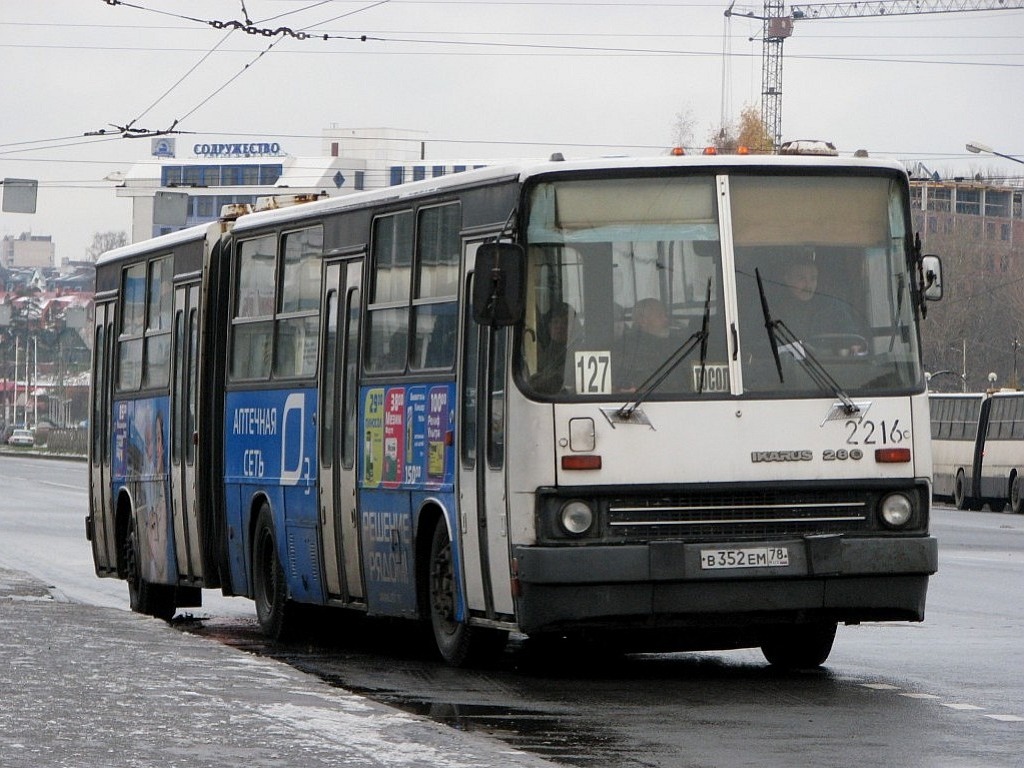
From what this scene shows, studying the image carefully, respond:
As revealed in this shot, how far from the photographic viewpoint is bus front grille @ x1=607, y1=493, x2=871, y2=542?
38.8 ft

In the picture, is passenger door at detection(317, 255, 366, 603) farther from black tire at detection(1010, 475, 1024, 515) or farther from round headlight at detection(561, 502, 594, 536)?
black tire at detection(1010, 475, 1024, 515)

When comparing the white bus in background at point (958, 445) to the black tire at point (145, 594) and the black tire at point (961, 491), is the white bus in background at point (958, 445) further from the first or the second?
the black tire at point (145, 594)

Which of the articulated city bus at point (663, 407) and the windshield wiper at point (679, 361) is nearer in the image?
the articulated city bus at point (663, 407)

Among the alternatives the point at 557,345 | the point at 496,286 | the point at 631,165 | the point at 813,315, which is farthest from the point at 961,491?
the point at 496,286

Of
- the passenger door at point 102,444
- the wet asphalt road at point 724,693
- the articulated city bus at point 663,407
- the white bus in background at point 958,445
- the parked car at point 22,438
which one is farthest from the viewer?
the parked car at point 22,438

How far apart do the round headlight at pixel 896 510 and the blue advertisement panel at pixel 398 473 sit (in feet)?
7.87

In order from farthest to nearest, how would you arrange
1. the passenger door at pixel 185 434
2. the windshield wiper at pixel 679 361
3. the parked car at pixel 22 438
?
1. the parked car at pixel 22 438
2. the passenger door at pixel 185 434
3. the windshield wiper at pixel 679 361

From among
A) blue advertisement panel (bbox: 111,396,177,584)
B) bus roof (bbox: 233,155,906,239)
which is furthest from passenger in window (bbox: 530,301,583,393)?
blue advertisement panel (bbox: 111,396,177,584)

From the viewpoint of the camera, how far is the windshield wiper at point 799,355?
12.1 meters

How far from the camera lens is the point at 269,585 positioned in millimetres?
16297

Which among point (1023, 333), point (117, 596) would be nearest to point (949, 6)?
point (1023, 333)

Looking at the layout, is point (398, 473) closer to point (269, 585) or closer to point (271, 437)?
point (271, 437)

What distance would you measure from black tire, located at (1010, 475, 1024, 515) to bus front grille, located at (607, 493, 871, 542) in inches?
1559

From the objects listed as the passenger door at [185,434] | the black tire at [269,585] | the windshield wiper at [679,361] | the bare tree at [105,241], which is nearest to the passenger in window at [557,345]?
the windshield wiper at [679,361]
